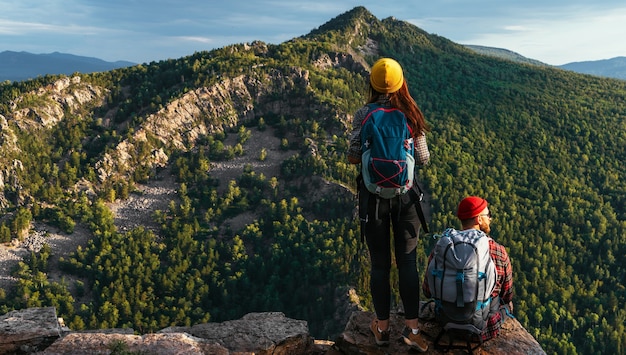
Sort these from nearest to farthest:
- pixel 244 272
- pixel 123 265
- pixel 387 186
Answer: pixel 387 186, pixel 123 265, pixel 244 272

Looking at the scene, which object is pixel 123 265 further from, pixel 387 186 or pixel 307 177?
pixel 387 186

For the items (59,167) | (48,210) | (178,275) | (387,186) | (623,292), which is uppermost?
(387,186)

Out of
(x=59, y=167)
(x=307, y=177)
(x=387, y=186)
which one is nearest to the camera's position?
(x=387, y=186)

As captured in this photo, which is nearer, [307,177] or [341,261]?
[341,261]

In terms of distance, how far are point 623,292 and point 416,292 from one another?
12515 centimetres

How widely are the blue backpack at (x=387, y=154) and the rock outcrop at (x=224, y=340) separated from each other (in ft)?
12.0

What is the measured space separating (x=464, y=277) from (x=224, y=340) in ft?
19.8

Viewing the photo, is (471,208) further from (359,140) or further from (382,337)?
(382,337)

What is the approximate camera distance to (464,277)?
695 cm

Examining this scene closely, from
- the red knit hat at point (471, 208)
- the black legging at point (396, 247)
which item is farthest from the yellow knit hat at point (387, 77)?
the red knit hat at point (471, 208)

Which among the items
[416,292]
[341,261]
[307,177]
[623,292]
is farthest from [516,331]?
[623,292]

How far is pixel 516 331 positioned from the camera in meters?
8.58

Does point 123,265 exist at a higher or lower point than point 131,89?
lower

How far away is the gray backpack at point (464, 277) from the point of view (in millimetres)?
6957
